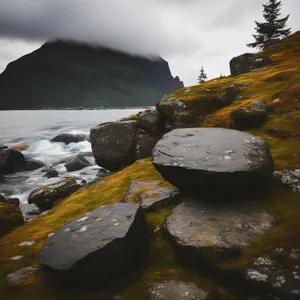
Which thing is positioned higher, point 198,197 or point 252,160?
point 252,160

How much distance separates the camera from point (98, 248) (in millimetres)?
6012

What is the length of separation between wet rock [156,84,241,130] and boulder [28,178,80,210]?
9238 millimetres

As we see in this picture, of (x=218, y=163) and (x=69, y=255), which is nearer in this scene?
(x=69, y=255)

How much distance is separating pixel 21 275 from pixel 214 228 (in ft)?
17.9

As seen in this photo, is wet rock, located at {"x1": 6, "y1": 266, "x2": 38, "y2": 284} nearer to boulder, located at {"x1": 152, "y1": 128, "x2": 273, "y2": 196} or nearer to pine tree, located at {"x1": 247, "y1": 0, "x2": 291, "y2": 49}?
boulder, located at {"x1": 152, "y1": 128, "x2": 273, "y2": 196}

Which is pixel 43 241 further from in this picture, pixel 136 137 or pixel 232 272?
pixel 136 137

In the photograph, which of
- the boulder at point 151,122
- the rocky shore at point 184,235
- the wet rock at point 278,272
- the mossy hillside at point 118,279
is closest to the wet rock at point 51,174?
the boulder at point 151,122

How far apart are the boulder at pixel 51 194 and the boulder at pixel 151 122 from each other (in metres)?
7.43

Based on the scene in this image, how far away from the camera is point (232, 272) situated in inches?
229

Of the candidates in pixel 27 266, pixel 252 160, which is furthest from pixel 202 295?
pixel 27 266

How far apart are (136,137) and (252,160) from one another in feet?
48.6

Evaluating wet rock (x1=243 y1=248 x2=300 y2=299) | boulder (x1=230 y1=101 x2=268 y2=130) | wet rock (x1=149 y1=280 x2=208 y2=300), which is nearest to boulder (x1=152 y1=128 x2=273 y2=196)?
wet rock (x1=243 y1=248 x2=300 y2=299)

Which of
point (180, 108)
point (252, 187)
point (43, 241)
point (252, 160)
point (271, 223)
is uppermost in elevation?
point (180, 108)

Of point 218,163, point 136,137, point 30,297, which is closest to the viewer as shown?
point 30,297
